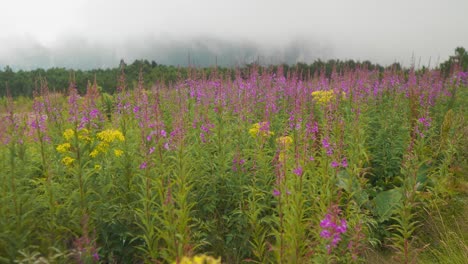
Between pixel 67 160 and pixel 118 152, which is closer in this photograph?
pixel 67 160

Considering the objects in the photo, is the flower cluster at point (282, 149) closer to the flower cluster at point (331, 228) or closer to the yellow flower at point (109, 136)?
the flower cluster at point (331, 228)

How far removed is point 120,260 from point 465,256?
4076 mm

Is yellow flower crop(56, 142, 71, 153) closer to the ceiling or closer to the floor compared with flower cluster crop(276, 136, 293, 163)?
closer to the floor

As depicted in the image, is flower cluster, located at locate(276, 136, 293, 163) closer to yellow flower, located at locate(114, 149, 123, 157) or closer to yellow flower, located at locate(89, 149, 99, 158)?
yellow flower, located at locate(114, 149, 123, 157)

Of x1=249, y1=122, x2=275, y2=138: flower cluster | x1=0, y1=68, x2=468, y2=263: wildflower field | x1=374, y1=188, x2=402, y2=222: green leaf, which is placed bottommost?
x1=374, y1=188, x2=402, y2=222: green leaf

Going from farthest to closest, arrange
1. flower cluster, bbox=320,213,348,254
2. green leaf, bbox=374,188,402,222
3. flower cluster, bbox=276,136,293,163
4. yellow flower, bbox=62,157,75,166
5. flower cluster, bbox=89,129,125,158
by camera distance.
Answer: green leaf, bbox=374,188,402,222
flower cluster, bbox=89,129,125,158
yellow flower, bbox=62,157,75,166
flower cluster, bbox=276,136,293,163
flower cluster, bbox=320,213,348,254

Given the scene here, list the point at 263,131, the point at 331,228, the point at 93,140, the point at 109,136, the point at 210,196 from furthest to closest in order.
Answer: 1. the point at 263,131
2. the point at 109,136
3. the point at 93,140
4. the point at 210,196
5. the point at 331,228

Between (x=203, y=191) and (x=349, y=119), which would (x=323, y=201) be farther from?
(x=349, y=119)

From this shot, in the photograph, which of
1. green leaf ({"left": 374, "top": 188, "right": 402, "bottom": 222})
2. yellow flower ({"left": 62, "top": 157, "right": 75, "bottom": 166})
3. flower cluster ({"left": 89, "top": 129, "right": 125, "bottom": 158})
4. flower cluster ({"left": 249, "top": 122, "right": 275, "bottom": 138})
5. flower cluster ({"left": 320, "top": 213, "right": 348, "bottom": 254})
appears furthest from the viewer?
green leaf ({"left": 374, "top": 188, "right": 402, "bottom": 222})

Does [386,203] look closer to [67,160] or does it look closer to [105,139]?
[105,139]

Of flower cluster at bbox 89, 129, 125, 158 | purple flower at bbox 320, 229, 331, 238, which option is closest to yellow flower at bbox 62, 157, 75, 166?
flower cluster at bbox 89, 129, 125, 158

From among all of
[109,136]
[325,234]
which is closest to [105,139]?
[109,136]

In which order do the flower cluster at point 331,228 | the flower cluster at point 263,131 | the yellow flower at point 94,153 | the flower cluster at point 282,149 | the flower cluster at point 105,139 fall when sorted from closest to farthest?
1. the flower cluster at point 331,228
2. the flower cluster at point 282,149
3. the yellow flower at point 94,153
4. the flower cluster at point 105,139
5. the flower cluster at point 263,131

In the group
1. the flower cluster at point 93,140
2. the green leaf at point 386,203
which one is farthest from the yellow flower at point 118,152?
the green leaf at point 386,203
